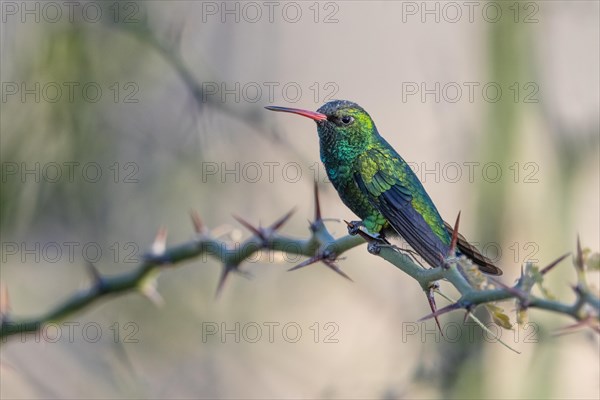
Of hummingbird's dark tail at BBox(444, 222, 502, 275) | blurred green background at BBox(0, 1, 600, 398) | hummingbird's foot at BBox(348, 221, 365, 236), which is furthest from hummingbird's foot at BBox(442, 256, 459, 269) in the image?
blurred green background at BBox(0, 1, 600, 398)

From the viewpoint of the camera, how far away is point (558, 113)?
5070 millimetres

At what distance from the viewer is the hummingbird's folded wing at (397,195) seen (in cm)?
346

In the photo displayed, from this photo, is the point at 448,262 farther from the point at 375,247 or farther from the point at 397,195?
the point at 397,195

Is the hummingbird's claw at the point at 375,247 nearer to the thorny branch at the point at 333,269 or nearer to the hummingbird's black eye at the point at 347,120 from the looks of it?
the thorny branch at the point at 333,269

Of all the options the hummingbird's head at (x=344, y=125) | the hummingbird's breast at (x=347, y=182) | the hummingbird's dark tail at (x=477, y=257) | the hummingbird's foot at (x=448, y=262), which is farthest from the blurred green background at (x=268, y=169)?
the hummingbird's foot at (x=448, y=262)

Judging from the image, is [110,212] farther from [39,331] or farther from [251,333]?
[39,331]

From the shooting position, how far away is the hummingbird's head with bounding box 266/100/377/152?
3926mm

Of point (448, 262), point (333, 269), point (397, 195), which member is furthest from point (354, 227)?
point (448, 262)

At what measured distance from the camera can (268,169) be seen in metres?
6.48

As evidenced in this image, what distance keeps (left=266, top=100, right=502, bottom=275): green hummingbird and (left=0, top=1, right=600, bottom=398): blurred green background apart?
0.49m

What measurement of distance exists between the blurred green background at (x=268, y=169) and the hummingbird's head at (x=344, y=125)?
414 mm

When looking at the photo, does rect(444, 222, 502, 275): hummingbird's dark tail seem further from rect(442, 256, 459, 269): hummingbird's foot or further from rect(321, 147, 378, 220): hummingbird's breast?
rect(442, 256, 459, 269): hummingbird's foot

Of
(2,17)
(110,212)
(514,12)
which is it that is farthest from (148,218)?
(514,12)

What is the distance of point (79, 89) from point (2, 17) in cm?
82
